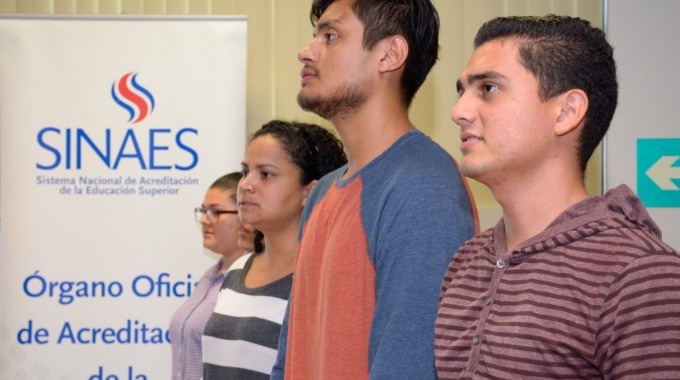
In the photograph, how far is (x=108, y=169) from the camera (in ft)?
11.5

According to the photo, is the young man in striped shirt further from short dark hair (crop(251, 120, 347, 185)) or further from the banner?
the banner

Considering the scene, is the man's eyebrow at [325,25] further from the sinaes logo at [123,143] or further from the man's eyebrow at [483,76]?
the sinaes logo at [123,143]

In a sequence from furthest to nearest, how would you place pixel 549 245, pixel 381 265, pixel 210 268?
pixel 210 268 → pixel 381 265 → pixel 549 245

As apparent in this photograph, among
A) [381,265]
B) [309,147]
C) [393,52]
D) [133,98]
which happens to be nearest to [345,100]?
[393,52]

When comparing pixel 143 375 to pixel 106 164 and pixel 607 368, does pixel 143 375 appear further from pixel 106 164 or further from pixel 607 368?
pixel 607 368

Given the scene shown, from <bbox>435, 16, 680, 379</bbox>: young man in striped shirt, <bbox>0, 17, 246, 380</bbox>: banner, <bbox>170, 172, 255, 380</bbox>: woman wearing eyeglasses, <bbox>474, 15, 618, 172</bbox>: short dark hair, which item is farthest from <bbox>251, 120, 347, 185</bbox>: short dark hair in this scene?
<bbox>474, 15, 618, 172</bbox>: short dark hair

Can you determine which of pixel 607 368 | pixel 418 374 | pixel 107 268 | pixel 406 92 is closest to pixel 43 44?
pixel 107 268

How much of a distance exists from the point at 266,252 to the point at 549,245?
143 cm

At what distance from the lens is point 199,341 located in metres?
2.77

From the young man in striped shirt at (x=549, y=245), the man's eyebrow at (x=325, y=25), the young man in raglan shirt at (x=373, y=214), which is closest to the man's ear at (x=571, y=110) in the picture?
the young man in striped shirt at (x=549, y=245)

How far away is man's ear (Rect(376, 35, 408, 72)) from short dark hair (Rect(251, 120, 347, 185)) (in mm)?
815

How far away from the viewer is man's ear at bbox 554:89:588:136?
4.30ft

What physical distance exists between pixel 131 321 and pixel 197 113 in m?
0.87

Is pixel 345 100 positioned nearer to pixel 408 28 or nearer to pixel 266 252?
pixel 408 28
